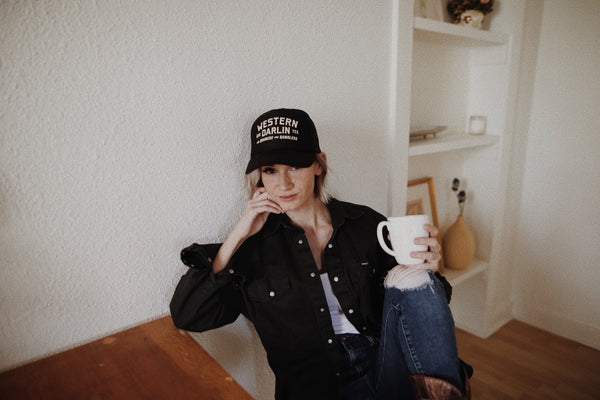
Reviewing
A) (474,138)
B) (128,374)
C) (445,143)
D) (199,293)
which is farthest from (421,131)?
(128,374)

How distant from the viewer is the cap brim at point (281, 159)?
93 cm

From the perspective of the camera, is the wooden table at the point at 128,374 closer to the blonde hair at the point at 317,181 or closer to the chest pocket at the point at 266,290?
the chest pocket at the point at 266,290

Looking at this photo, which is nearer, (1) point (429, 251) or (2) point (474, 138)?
(1) point (429, 251)

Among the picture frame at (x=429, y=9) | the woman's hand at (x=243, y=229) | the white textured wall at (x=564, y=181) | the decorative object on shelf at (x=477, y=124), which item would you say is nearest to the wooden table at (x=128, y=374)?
the woman's hand at (x=243, y=229)

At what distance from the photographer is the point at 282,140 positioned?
95 centimetres

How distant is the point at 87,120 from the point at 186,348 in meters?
0.58

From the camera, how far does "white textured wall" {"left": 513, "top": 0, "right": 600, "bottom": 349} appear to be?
6.01ft

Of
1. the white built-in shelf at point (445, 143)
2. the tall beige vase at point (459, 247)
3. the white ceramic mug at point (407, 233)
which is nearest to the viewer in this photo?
A: the white ceramic mug at point (407, 233)

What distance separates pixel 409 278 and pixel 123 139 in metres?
0.82

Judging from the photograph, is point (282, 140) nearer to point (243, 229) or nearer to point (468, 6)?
point (243, 229)

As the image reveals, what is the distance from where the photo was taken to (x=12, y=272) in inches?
31.2

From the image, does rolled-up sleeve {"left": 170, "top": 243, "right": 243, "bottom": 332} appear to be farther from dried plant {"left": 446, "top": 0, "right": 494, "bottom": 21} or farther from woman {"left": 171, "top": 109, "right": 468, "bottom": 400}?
dried plant {"left": 446, "top": 0, "right": 494, "bottom": 21}

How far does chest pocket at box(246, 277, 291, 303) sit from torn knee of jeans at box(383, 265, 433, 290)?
302mm

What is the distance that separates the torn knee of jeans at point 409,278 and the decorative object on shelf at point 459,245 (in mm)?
1095
